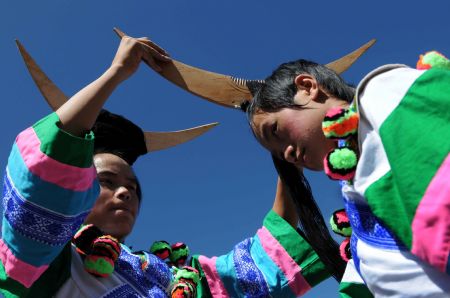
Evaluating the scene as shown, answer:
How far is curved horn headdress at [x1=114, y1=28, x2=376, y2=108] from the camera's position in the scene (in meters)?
2.34

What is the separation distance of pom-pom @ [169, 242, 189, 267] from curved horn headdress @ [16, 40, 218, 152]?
57 cm

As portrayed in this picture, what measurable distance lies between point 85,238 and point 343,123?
1208 mm

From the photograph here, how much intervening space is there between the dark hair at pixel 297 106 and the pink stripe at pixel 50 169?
82 centimetres

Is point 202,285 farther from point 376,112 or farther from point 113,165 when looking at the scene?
point 376,112

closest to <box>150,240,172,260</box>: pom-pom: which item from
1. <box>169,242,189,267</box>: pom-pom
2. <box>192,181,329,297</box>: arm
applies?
<box>169,242,189,267</box>: pom-pom

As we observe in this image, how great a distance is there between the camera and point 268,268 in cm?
264

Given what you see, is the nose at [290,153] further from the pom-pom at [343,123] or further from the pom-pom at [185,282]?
the pom-pom at [185,282]

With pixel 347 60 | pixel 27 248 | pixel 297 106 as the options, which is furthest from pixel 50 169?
pixel 347 60

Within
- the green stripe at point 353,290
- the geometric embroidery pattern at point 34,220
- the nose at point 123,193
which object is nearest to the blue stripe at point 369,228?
the green stripe at point 353,290

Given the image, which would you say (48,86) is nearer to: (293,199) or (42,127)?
(42,127)

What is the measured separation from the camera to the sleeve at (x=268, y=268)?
2.60 metres

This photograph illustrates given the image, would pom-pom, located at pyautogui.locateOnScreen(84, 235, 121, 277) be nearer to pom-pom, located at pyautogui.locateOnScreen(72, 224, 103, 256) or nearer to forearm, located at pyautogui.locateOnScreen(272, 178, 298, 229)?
pom-pom, located at pyautogui.locateOnScreen(72, 224, 103, 256)

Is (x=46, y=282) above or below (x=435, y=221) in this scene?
below

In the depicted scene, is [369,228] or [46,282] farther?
[46,282]
